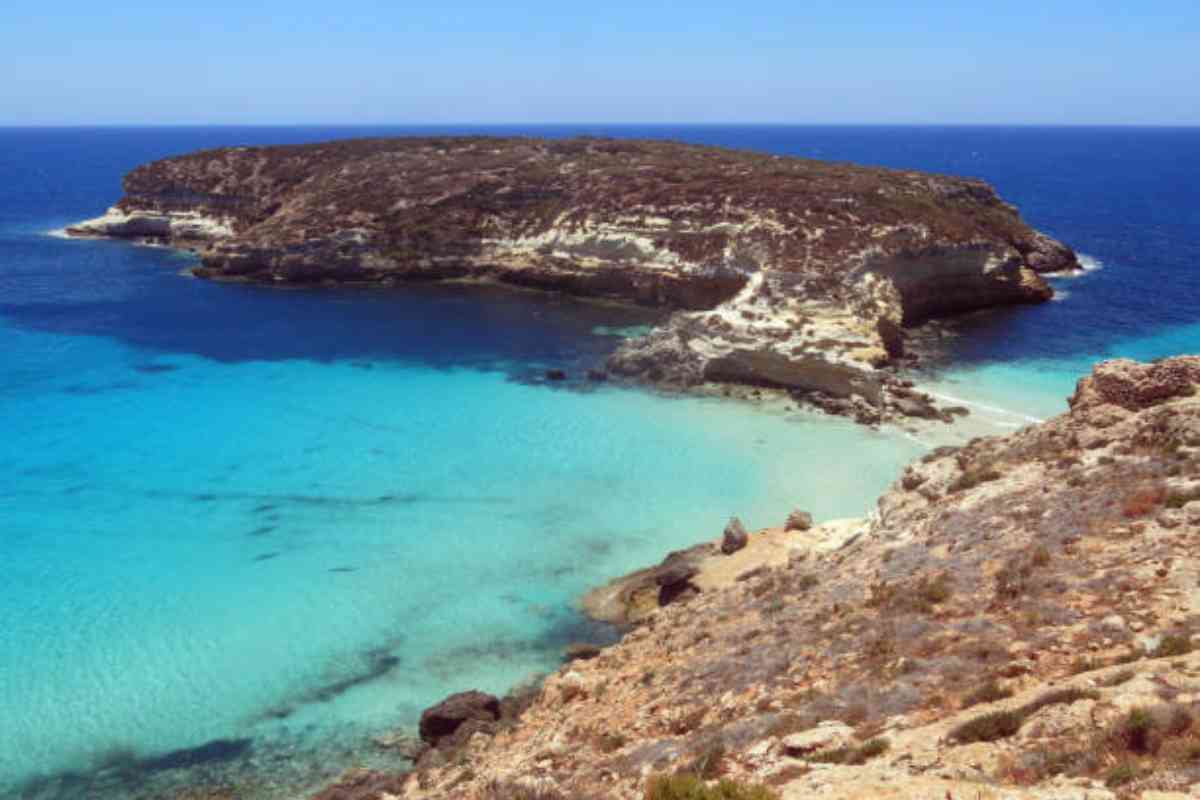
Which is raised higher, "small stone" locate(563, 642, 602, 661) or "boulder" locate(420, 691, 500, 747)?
"boulder" locate(420, 691, 500, 747)

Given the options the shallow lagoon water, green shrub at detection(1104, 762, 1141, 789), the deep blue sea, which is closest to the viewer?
green shrub at detection(1104, 762, 1141, 789)

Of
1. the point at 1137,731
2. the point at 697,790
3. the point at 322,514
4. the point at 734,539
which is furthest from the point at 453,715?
the point at 322,514

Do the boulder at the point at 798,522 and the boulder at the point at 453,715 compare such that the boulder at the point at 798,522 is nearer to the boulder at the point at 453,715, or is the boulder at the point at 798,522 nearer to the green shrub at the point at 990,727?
the boulder at the point at 453,715

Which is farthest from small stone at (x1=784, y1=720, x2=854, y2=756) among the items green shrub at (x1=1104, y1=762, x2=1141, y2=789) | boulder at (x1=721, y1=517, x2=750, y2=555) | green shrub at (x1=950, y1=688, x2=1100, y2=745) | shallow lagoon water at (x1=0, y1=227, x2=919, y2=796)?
boulder at (x1=721, y1=517, x2=750, y2=555)

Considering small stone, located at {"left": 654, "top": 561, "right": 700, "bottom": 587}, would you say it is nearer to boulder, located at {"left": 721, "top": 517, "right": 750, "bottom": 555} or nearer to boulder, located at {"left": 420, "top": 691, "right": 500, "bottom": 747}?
boulder, located at {"left": 721, "top": 517, "right": 750, "bottom": 555}

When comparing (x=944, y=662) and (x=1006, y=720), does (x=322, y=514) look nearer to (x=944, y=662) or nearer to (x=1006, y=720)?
(x=944, y=662)

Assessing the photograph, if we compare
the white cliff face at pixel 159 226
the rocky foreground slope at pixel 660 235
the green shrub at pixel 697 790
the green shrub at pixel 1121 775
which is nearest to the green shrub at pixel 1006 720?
the green shrub at pixel 1121 775
